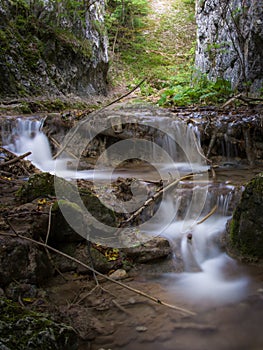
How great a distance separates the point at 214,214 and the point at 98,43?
11.5m

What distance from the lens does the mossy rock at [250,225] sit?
10.6ft

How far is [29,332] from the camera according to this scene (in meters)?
1.68

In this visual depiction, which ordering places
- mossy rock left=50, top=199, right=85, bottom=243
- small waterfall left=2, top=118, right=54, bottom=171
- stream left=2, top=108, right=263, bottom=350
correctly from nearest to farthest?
stream left=2, top=108, right=263, bottom=350, mossy rock left=50, top=199, right=85, bottom=243, small waterfall left=2, top=118, right=54, bottom=171

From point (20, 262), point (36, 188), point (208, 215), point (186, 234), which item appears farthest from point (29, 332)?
point (208, 215)

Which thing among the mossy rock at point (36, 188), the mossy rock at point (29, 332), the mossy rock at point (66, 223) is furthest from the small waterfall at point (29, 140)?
the mossy rock at point (29, 332)

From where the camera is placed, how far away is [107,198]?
410 centimetres

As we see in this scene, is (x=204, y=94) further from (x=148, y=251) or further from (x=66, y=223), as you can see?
(x=66, y=223)

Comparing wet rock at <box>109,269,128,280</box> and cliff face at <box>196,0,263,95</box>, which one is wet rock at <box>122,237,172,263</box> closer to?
wet rock at <box>109,269,128,280</box>

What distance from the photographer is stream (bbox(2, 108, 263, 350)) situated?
2207 mm

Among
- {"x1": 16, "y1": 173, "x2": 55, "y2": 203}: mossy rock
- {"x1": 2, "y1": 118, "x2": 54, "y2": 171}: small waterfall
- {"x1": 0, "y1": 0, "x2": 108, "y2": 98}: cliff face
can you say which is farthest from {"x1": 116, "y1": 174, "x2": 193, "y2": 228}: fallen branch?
{"x1": 0, "y1": 0, "x2": 108, "y2": 98}: cliff face

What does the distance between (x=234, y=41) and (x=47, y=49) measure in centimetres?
630

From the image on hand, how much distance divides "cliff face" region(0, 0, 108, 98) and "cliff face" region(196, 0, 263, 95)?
14.6 ft

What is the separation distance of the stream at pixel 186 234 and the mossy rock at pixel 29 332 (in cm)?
38

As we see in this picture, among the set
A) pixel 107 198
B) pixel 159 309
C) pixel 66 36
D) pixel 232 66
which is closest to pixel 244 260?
pixel 159 309
